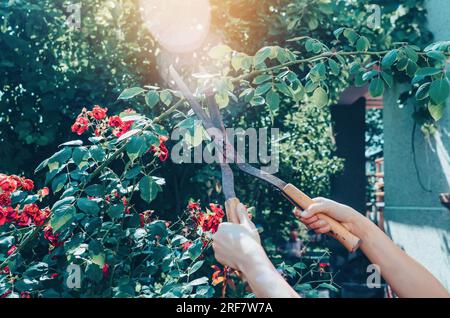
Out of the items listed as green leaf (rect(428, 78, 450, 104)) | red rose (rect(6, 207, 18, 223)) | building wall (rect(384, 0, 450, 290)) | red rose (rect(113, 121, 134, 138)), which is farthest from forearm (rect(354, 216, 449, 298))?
building wall (rect(384, 0, 450, 290))

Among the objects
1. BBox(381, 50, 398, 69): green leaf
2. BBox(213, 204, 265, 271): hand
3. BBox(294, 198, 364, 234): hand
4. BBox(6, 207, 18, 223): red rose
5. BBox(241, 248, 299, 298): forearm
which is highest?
BBox(381, 50, 398, 69): green leaf

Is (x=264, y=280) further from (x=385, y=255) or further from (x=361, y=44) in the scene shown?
(x=361, y=44)

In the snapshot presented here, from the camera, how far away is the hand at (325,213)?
1.35 meters

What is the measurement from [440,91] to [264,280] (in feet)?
3.63

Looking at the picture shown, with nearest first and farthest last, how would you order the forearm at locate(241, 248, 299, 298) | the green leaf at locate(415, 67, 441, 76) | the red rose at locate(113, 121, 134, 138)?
the forearm at locate(241, 248, 299, 298), the green leaf at locate(415, 67, 441, 76), the red rose at locate(113, 121, 134, 138)

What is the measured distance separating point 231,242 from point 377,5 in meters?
4.57

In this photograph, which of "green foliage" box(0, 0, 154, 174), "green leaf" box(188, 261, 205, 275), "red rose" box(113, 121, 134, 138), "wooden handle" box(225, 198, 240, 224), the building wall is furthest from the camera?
Answer: the building wall

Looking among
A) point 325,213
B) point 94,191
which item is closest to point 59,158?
point 94,191

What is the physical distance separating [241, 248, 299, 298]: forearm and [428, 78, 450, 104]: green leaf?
3.41 feet

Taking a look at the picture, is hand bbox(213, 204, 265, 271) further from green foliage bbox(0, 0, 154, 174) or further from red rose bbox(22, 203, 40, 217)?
green foliage bbox(0, 0, 154, 174)

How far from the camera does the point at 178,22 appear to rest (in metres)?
4.64

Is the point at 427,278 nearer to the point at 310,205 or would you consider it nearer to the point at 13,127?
the point at 310,205

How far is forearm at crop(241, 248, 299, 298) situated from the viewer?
3.46 feet
